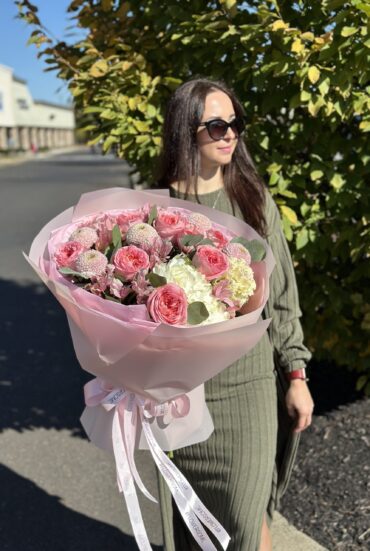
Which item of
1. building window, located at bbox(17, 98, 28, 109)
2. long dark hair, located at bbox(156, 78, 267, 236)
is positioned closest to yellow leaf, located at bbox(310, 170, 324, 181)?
long dark hair, located at bbox(156, 78, 267, 236)

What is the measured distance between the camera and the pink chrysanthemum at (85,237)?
5.09 ft

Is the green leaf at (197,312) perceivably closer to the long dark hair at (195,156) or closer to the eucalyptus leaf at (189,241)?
the eucalyptus leaf at (189,241)

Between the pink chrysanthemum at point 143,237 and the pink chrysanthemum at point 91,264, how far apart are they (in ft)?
0.29

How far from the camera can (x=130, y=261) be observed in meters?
1.45

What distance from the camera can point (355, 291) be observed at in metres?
3.26

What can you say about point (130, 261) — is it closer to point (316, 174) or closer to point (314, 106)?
point (314, 106)

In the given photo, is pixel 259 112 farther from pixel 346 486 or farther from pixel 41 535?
pixel 41 535

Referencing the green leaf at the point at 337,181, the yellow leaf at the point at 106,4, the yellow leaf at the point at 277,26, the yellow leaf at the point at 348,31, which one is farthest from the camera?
the yellow leaf at the point at 106,4

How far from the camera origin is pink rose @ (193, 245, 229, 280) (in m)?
1.46

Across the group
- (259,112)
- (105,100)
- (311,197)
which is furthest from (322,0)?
(105,100)

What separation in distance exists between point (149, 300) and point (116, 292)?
3.9 inches

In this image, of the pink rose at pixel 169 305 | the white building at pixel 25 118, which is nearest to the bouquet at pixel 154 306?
the pink rose at pixel 169 305

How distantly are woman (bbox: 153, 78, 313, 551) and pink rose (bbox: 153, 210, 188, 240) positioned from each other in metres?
0.45

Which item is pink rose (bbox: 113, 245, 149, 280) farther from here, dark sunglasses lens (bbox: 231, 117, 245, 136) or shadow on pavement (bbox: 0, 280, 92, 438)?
shadow on pavement (bbox: 0, 280, 92, 438)
